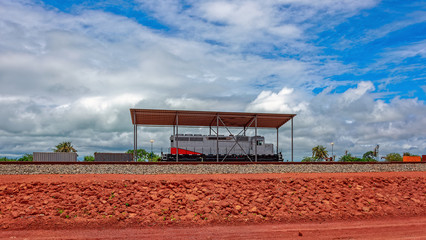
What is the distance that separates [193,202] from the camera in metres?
11.6

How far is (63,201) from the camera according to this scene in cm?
1121

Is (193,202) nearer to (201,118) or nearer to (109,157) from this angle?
(201,118)

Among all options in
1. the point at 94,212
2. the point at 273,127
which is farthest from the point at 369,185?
the point at 273,127

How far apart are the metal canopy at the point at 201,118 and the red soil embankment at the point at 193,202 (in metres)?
13.9

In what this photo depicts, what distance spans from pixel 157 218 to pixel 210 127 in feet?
78.9

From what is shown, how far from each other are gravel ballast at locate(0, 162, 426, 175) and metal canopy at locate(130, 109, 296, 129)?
817 centimetres

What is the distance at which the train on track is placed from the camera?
1325 inches

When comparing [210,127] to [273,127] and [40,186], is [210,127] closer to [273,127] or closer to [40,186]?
[273,127]

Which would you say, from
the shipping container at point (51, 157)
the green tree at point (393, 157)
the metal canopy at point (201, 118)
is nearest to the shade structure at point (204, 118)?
the metal canopy at point (201, 118)

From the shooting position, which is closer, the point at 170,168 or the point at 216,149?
the point at 170,168

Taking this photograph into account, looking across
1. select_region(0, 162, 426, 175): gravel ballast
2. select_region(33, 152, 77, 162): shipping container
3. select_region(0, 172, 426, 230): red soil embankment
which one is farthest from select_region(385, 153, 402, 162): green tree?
select_region(33, 152, 77, 162): shipping container

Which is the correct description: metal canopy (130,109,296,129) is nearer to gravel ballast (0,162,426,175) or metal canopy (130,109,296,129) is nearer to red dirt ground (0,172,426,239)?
gravel ballast (0,162,426,175)

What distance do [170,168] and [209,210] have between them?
8.46m

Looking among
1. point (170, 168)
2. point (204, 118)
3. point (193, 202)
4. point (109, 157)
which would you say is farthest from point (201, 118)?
point (193, 202)
